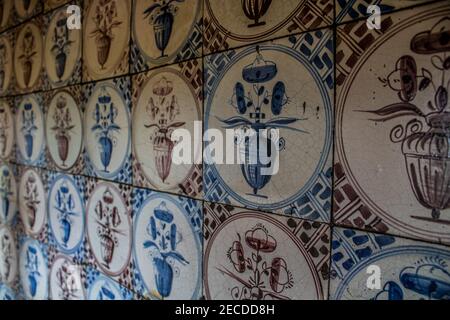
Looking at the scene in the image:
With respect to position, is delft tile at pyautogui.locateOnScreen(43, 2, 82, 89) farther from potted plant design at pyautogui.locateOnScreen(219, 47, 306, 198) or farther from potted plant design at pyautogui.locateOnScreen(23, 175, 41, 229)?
potted plant design at pyautogui.locateOnScreen(219, 47, 306, 198)

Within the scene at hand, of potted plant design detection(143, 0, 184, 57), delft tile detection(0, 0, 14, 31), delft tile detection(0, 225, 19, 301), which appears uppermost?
delft tile detection(0, 0, 14, 31)

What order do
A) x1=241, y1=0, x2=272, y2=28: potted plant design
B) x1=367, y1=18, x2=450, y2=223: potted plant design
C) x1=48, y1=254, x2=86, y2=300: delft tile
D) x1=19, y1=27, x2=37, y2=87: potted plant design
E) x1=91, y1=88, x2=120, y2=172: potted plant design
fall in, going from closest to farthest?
x1=367, y1=18, x2=450, y2=223: potted plant design → x1=241, y1=0, x2=272, y2=28: potted plant design → x1=91, y1=88, x2=120, y2=172: potted plant design → x1=48, y1=254, x2=86, y2=300: delft tile → x1=19, y1=27, x2=37, y2=87: potted plant design

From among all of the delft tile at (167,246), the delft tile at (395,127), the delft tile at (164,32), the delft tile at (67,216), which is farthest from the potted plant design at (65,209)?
the delft tile at (395,127)

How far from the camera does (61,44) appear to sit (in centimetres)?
69

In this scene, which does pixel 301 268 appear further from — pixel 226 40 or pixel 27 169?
pixel 27 169

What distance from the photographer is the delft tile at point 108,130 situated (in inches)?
21.9

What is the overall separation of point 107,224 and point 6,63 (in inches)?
24.2

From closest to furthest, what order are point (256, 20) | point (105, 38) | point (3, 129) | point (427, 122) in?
1. point (427, 122)
2. point (256, 20)
3. point (105, 38)
4. point (3, 129)

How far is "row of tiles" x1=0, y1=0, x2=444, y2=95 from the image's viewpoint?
0.36 meters

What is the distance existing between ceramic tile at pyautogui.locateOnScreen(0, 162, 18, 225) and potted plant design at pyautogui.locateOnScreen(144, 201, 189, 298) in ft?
1.87

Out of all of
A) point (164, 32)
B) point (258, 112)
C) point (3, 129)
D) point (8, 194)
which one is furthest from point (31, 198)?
point (258, 112)

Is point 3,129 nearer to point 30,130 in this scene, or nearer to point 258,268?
point 30,130

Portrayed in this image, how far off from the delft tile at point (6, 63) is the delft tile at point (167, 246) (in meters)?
0.61

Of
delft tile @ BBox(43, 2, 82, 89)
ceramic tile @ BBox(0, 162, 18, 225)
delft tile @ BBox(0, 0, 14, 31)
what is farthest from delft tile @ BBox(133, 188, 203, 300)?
delft tile @ BBox(0, 0, 14, 31)
